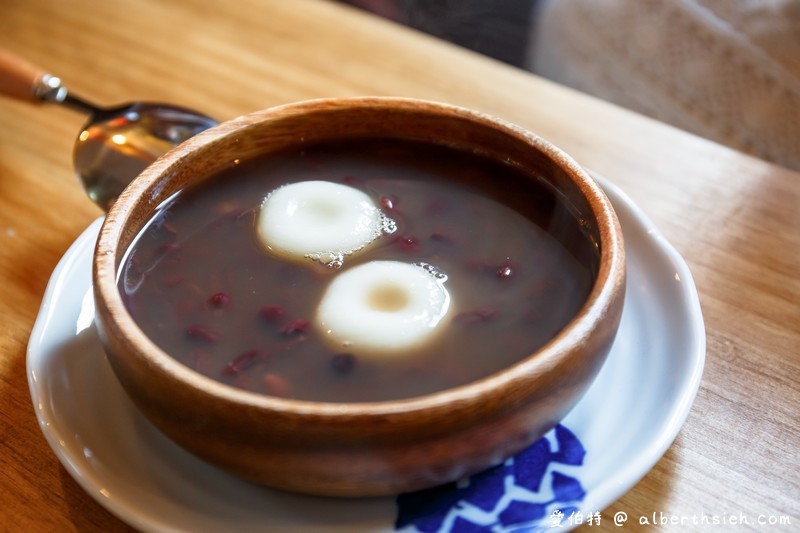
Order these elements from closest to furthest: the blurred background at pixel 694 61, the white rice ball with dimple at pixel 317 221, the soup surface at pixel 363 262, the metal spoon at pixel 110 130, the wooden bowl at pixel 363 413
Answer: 1. the wooden bowl at pixel 363 413
2. the soup surface at pixel 363 262
3. the white rice ball with dimple at pixel 317 221
4. the metal spoon at pixel 110 130
5. the blurred background at pixel 694 61

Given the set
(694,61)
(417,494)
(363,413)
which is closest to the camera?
(363,413)

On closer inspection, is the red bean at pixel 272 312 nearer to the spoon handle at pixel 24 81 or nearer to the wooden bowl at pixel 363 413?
the wooden bowl at pixel 363 413

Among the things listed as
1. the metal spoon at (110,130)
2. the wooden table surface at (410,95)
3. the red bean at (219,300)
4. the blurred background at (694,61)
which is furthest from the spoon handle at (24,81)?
the blurred background at (694,61)

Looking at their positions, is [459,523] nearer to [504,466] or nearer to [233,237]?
[504,466]

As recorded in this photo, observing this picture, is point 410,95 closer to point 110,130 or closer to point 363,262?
point 110,130

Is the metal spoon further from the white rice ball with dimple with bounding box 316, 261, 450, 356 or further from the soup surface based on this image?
the white rice ball with dimple with bounding box 316, 261, 450, 356

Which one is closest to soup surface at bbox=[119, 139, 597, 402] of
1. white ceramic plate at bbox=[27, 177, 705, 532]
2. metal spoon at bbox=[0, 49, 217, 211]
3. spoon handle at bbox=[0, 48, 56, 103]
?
white ceramic plate at bbox=[27, 177, 705, 532]

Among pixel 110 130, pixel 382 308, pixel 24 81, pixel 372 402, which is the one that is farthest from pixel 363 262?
pixel 24 81
